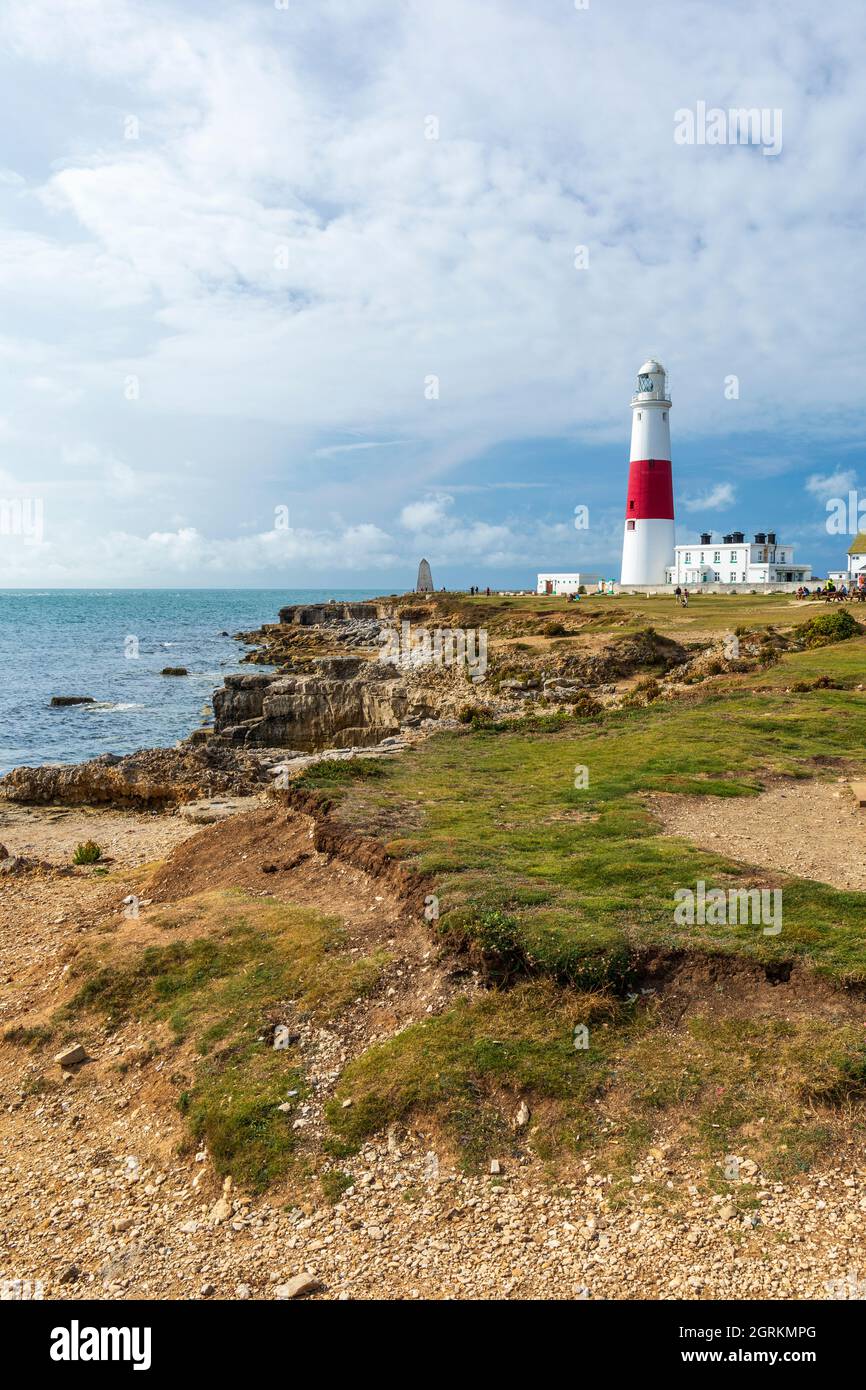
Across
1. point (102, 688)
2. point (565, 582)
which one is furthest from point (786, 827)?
point (565, 582)

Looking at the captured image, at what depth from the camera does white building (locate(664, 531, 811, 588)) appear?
3265 inches

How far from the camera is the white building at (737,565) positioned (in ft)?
272

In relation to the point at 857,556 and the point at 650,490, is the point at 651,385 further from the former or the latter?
the point at 857,556

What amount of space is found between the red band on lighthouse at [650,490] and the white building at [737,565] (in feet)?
18.9

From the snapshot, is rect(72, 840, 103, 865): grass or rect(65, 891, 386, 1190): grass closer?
rect(65, 891, 386, 1190): grass

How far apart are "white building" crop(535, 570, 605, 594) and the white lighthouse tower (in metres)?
8.63

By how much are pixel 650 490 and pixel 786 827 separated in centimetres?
6824

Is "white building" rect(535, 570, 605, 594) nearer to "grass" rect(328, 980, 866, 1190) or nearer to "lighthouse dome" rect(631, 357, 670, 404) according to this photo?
"lighthouse dome" rect(631, 357, 670, 404)

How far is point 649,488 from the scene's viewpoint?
7838 cm

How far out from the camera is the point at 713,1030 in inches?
349

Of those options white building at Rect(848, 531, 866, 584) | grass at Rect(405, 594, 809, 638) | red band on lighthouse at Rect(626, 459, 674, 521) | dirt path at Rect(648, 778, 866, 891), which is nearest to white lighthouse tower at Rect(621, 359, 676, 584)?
red band on lighthouse at Rect(626, 459, 674, 521)

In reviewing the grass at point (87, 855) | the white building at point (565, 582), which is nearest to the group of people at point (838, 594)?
the white building at point (565, 582)

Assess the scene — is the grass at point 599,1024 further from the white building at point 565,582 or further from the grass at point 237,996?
the white building at point 565,582
